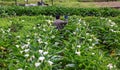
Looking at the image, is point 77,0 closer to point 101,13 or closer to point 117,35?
point 101,13

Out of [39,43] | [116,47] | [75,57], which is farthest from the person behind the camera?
[116,47]

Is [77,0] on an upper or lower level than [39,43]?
lower

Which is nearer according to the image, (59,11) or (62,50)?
(62,50)

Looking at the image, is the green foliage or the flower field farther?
the green foliage

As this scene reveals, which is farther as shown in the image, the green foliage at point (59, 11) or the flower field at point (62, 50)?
the green foliage at point (59, 11)

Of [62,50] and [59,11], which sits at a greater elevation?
[62,50]

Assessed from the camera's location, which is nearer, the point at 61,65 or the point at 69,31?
the point at 61,65

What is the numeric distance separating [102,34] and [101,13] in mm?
5502

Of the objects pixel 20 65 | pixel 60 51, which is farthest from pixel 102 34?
pixel 20 65

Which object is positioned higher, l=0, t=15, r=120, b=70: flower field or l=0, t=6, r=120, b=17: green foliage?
l=0, t=15, r=120, b=70: flower field

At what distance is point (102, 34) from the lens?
29.2 ft

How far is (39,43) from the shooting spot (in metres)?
6.67

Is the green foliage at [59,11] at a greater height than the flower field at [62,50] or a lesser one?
lesser

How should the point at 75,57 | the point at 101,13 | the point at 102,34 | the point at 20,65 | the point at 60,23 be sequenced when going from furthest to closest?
the point at 101,13, the point at 60,23, the point at 102,34, the point at 75,57, the point at 20,65
